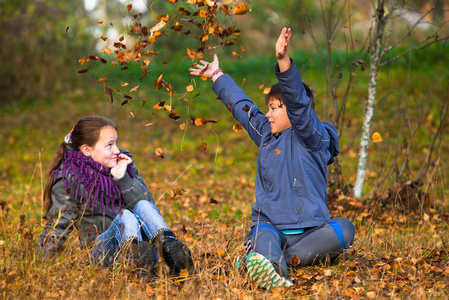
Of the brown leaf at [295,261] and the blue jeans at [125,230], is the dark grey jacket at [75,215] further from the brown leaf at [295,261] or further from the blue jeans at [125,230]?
the brown leaf at [295,261]

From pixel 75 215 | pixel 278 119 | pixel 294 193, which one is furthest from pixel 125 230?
pixel 278 119

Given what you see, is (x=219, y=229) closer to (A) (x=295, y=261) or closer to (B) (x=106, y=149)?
(A) (x=295, y=261)

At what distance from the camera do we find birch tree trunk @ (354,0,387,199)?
15.5 ft

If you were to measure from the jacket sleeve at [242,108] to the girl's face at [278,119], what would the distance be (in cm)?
15

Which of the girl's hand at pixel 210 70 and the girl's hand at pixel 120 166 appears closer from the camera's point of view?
the girl's hand at pixel 120 166

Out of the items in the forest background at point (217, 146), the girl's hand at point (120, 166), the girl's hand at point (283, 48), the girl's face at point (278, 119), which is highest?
the girl's hand at point (283, 48)

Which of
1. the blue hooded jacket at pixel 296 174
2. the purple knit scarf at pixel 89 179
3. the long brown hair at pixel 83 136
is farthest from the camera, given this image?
the long brown hair at pixel 83 136

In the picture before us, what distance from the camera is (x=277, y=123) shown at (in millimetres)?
3111

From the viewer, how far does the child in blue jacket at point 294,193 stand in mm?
2828

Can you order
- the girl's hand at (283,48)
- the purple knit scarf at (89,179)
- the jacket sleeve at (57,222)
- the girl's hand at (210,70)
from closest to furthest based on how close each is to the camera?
the girl's hand at (283,48) → the jacket sleeve at (57,222) → the purple knit scarf at (89,179) → the girl's hand at (210,70)

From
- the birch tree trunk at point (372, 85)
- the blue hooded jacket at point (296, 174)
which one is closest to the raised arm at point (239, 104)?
the blue hooded jacket at point (296, 174)

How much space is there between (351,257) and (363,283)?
411mm

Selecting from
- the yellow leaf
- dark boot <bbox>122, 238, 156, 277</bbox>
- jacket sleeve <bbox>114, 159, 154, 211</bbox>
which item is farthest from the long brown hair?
the yellow leaf

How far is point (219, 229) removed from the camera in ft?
13.6
